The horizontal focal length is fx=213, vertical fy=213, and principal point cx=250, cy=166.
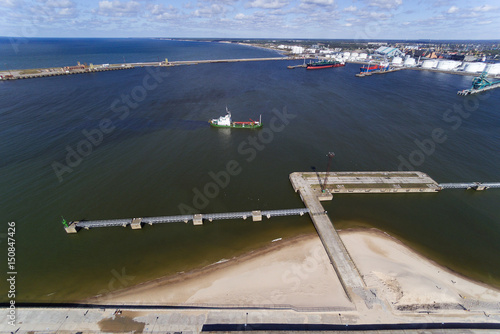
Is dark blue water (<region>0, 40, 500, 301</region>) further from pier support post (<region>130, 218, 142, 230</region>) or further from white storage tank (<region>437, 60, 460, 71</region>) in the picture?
white storage tank (<region>437, 60, 460, 71</region>)

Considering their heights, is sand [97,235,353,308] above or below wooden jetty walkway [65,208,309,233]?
below

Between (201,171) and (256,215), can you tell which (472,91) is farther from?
(201,171)

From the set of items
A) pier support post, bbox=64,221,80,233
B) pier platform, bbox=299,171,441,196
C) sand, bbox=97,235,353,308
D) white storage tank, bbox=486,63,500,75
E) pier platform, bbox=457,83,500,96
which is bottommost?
sand, bbox=97,235,353,308

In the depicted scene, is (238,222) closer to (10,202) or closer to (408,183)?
(408,183)

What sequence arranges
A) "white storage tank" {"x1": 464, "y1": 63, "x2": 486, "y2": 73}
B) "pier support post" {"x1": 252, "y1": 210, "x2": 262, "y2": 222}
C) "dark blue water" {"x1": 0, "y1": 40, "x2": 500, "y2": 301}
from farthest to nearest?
"white storage tank" {"x1": 464, "y1": 63, "x2": 486, "y2": 73}, "pier support post" {"x1": 252, "y1": 210, "x2": 262, "y2": 222}, "dark blue water" {"x1": 0, "y1": 40, "x2": 500, "y2": 301}

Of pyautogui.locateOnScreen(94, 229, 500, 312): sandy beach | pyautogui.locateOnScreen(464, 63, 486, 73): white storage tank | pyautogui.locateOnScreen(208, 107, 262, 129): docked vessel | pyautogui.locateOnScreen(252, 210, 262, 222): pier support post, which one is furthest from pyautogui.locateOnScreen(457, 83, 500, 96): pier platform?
pyautogui.locateOnScreen(252, 210, 262, 222): pier support post

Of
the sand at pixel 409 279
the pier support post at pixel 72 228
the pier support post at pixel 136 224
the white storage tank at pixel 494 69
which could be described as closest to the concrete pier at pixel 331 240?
the sand at pixel 409 279

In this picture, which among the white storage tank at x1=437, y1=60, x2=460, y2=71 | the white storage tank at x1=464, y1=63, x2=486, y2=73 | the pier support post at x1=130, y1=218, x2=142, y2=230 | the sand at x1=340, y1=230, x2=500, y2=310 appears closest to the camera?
the sand at x1=340, y1=230, x2=500, y2=310
